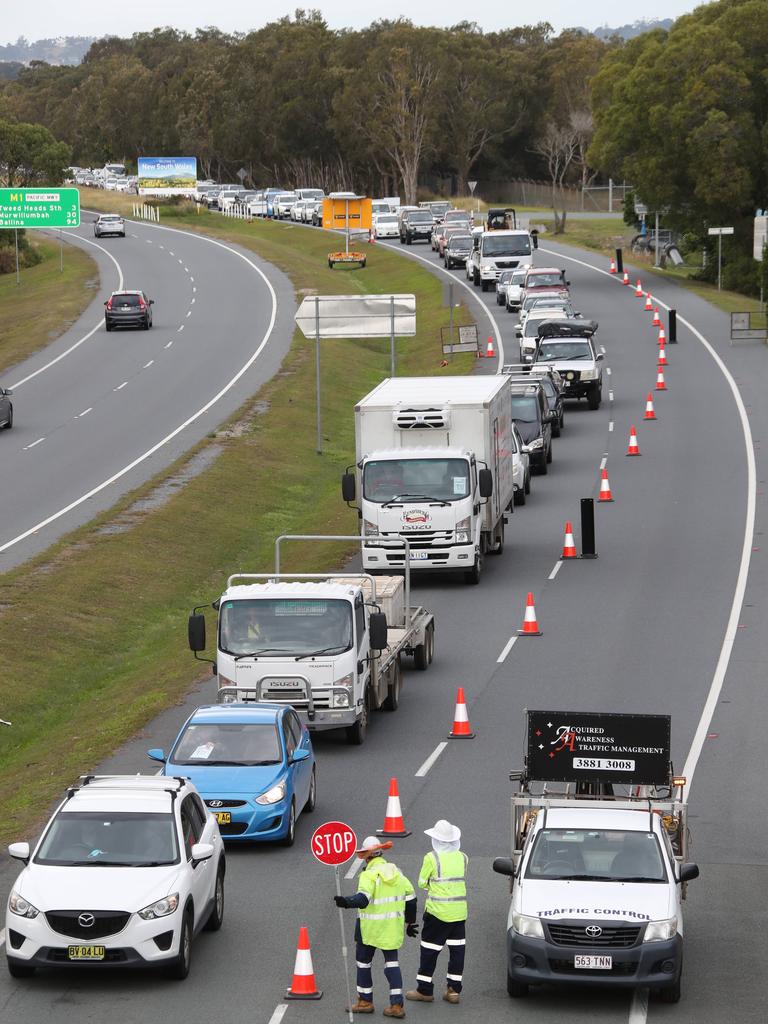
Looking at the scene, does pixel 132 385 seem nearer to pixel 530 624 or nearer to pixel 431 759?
pixel 530 624

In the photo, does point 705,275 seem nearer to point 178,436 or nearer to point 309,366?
point 309,366

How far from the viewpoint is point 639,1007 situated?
574 inches

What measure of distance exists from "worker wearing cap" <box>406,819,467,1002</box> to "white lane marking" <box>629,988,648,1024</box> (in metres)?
1.46

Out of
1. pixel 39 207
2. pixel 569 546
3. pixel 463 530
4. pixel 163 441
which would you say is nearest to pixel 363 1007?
pixel 463 530

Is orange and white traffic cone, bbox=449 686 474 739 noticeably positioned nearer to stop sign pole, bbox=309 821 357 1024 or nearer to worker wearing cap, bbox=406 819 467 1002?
worker wearing cap, bbox=406 819 467 1002

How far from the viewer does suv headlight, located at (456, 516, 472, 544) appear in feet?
108

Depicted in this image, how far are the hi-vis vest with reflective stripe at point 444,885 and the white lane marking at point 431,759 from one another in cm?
800

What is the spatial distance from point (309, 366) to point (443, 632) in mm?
37192

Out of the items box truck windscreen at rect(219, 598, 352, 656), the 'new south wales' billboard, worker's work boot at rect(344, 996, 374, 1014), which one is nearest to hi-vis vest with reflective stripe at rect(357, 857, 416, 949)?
worker's work boot at rect(344, 996, 374, 1014)

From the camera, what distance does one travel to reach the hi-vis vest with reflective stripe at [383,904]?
13.7m

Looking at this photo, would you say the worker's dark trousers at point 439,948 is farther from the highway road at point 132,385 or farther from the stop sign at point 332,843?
the highway road at point 132,385

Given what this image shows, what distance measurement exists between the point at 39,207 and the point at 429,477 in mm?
52875

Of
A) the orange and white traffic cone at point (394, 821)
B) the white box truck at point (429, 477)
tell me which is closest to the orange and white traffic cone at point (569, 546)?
the white box truck at point (429, 477)

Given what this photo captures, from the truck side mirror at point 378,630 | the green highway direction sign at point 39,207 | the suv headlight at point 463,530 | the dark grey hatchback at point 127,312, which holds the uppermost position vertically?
the green highway direction sign at point 39,207
